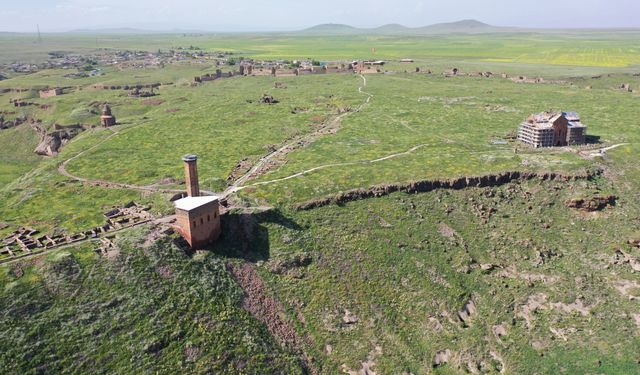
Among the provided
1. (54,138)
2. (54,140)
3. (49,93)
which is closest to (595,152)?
(54,140)

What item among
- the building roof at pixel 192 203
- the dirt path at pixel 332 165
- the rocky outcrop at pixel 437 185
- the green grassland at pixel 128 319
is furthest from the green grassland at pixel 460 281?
the dirt path at pixel 332 165

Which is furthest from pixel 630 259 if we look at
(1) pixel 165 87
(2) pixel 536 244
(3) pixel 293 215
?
(1) pixel 165 87

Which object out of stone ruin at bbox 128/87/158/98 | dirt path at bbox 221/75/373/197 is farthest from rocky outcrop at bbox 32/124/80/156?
dirt path at bbox 221/75/373/197

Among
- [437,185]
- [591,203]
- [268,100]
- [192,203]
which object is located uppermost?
[268,100]

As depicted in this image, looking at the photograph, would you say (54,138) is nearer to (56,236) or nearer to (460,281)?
(56,236)

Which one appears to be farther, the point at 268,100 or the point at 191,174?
the point at 268,100

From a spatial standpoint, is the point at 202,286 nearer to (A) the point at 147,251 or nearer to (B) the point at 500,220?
(A) the point at 147,251

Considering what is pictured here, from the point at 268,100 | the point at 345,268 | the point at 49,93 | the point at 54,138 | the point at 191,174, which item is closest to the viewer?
the point at 345,268
